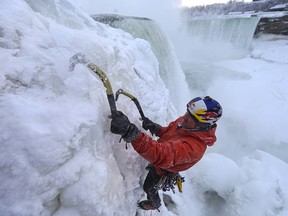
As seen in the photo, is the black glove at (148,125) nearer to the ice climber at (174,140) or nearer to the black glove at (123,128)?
the ice climber at (174,140)

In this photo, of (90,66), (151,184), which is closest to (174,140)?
(151,184)

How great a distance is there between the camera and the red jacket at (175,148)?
1.81 metres

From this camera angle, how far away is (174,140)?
2166 millimetres

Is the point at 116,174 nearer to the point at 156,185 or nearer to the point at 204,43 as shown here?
the point at 156,185

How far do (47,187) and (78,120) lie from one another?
0.43 meters

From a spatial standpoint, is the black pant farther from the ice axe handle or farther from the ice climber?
the ice axe handle

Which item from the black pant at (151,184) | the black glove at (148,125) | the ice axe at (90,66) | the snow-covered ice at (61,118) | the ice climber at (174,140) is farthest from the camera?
the black glove at (148,125)

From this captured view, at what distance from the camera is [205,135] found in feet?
6.84

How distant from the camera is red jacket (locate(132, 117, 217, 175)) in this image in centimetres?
181

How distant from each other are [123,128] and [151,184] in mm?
869

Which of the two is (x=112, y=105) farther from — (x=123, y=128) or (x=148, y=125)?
(x=148, y=125)

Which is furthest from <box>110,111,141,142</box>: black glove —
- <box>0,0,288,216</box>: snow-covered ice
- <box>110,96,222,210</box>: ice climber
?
<box>0,0,288,216</box>: snow-covered ice

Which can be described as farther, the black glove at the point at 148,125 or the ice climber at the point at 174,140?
the black glove at the point at 148,125

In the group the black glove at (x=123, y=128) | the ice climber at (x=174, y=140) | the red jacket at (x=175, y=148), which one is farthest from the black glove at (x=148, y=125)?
the black glove at (x=123, y=128)
